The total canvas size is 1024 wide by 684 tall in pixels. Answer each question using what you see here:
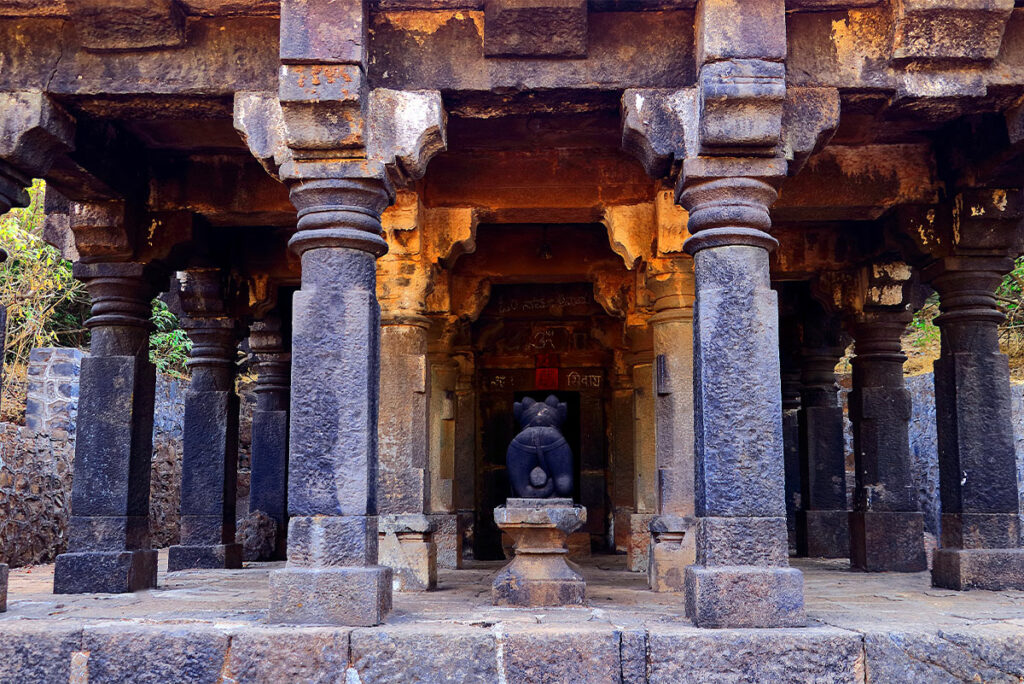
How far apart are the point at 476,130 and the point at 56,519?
686cm

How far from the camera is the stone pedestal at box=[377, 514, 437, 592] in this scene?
6.99m

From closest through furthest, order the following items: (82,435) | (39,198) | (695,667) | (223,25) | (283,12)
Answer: (695,667) → (283,12) → (223,25) → (82,435) → (39,198)

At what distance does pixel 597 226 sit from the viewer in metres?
9.27

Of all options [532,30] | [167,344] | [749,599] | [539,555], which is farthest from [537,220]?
[167,344]

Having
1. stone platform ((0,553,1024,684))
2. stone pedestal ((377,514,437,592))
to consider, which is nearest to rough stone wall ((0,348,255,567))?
stone pedestal ((377,514,437,592))

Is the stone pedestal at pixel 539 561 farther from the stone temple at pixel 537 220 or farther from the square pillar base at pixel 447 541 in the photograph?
the square pillar base at pixel 447 541

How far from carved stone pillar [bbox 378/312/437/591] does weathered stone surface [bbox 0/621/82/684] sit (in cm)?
263

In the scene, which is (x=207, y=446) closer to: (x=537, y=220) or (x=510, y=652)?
(x=537, y=220)

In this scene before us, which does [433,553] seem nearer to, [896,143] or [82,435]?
[82,435]

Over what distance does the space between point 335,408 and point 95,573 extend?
295 centimetres

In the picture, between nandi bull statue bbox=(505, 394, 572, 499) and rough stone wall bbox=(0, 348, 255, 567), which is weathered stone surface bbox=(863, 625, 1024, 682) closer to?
nandi bull statue bbox=(505, 394, 572, 499)

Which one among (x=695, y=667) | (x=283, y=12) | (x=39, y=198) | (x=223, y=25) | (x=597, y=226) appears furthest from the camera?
(x=39, y=198)

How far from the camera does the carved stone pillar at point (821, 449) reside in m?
10.9

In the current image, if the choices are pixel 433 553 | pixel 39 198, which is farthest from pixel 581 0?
pixel 39 198
